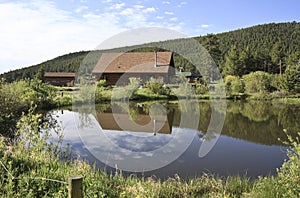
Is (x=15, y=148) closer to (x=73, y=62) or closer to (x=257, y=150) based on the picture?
(x=257, y=150)

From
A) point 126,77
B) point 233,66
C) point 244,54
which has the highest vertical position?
point 244,54

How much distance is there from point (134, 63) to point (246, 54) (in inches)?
587

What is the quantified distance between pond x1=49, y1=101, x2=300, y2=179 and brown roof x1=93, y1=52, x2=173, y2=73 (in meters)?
15.9

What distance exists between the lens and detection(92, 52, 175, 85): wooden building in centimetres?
2788

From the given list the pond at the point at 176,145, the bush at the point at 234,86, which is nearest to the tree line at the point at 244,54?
the bush at the point at 234,86

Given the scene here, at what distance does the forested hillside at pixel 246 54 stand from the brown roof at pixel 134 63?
907 centimetres

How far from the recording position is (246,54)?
36906 millimetres

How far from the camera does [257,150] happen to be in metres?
7.70

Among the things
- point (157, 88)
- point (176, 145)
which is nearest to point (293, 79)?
point (157, 88)

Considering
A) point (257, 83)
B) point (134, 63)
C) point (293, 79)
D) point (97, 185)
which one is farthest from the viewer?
point (134, 63)

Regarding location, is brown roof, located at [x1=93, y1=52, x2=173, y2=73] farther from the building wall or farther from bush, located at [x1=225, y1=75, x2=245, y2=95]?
bush, located at [x1=225, y1=75, x2=245, y2=95]

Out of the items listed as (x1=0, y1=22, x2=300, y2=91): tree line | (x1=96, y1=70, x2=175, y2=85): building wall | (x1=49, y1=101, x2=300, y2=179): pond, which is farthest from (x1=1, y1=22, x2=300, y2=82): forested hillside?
(x1=49, y1=101, x2=300, y2=179): pond

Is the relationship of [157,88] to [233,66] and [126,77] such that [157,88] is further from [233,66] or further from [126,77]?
[233,66]

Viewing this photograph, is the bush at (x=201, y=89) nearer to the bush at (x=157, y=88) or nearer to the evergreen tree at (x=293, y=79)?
the bush at (x=157, y=88)
